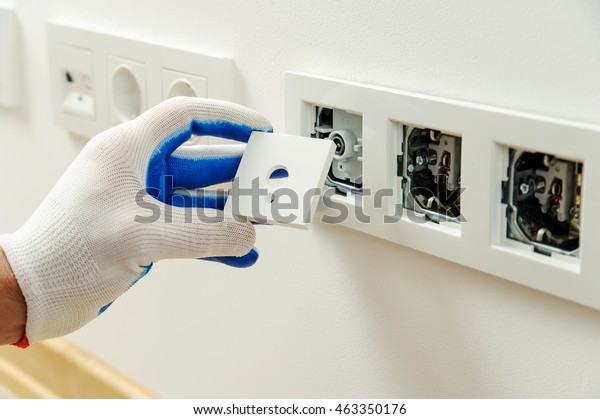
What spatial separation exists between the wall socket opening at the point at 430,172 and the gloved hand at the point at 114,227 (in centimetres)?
11

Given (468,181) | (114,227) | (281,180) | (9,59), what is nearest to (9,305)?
(114,227)

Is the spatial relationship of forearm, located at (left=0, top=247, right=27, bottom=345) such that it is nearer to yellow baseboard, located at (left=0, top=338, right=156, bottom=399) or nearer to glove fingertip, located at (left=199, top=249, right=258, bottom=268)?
glove fingertip, located at (left=199, top=249, right=258, bottom=268)

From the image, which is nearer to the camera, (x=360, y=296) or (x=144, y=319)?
(x=360, y=296)

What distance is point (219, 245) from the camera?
0.52m

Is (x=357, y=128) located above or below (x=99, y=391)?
above

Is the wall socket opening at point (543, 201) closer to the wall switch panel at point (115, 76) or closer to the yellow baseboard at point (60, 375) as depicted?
the wall switch panel at point (115, 76)

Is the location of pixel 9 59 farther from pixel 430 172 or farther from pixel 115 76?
pixel 430 172

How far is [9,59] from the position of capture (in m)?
0.85

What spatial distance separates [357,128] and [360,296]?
0.41 feet

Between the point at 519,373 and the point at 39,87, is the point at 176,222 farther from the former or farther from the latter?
the point at 39,87

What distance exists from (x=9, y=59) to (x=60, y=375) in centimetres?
35

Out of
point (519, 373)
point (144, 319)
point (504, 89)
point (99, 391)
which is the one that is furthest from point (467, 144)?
point (99, 391)

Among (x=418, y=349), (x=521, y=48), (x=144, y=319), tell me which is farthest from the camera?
(x=144, y=319)

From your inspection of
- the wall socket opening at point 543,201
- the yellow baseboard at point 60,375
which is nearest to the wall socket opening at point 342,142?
the wall socket opening at point 543,201
